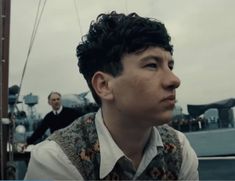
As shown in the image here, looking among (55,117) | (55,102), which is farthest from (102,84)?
(55,102)

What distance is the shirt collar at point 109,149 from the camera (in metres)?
0.89

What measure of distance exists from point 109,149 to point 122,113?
0.29ft

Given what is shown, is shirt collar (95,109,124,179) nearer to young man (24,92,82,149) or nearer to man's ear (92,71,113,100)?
man's ear (92,71,113,100)

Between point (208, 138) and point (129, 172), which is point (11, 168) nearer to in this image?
point (129, 172)

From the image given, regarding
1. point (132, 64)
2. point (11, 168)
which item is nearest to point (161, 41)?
point (132, 64)

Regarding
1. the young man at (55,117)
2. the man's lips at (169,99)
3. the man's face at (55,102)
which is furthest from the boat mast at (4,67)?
the man's face at (55,102)

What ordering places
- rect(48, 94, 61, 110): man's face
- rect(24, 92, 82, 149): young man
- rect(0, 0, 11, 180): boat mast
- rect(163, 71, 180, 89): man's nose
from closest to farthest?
1. rect(163, 71, 180, 89): man's nose
2. rect(0, 0, 11, 180): boat mast
3. rect(24, 92, 82, 149): young man
4. rect(48, 94, 61, 110): man's face

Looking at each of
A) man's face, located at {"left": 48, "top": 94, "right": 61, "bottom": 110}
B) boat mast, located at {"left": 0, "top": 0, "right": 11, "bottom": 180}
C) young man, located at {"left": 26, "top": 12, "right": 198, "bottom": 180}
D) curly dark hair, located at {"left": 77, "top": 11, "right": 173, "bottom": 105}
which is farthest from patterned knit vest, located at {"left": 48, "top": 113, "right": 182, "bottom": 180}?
man's face, located at {"left": 48, "top": 94, "right": 61, "bottom": 110}

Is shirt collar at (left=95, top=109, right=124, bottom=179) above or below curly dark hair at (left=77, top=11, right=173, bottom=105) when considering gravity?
below

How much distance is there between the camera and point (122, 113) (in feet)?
3.00

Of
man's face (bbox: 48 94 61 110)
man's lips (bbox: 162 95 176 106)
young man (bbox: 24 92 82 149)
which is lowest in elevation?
young man (bbox: 24 92 82 149)

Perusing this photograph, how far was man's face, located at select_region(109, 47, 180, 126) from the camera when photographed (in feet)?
2.78

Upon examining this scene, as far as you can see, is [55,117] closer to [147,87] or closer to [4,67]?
[4,67]

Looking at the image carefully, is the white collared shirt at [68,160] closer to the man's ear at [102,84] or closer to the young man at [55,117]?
the man's ear at [102,84]
